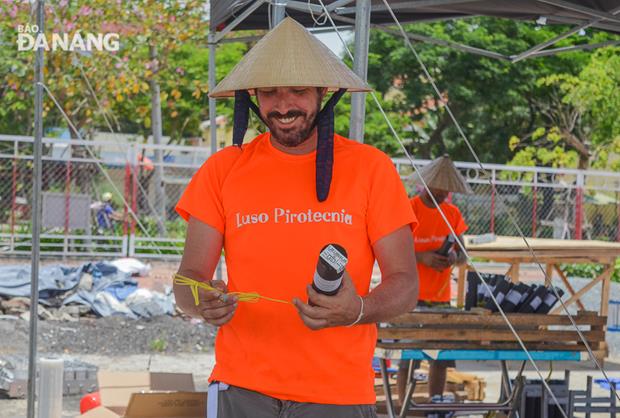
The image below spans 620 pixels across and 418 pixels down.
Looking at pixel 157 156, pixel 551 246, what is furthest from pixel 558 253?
pixel 157 156

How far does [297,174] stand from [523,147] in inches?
1096

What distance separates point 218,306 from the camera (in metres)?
2.72

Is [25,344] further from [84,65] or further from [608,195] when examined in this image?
[608,195]

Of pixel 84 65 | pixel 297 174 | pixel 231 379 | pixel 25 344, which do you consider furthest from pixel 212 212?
pixel 84 65

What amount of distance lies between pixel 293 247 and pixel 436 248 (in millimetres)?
4440

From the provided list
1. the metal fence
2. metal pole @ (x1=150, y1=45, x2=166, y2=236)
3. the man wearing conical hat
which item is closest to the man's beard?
the man wearing conical hat

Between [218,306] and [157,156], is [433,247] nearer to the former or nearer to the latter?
[218,306]

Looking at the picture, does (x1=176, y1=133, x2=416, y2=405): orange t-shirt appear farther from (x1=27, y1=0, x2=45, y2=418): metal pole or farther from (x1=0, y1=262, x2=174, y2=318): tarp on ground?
(x1=0, y1=262, x2=174, y2=318): tarp on ground

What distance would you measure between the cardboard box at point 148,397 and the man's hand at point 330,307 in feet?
7.01

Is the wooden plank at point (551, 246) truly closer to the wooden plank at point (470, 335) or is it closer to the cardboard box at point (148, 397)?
the wooden plank at point (470, 335)

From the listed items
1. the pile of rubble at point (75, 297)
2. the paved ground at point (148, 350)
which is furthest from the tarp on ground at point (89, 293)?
the paved ground at point (148, 350)

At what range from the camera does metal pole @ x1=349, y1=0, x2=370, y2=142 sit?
4.32 m

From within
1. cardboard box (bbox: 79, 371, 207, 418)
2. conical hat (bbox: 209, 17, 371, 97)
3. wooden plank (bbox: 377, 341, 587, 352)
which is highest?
conical hat (bbox: 209, 17, 371, 97)

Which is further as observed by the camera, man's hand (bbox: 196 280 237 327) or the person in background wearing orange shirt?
the person in background wearing orange shirt
